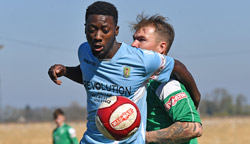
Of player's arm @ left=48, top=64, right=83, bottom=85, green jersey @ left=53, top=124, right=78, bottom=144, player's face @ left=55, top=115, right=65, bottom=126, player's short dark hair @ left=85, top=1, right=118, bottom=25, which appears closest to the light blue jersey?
player's arm @ left=48, top=64, right=83, bottom=85

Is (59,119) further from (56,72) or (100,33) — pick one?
(100,33)

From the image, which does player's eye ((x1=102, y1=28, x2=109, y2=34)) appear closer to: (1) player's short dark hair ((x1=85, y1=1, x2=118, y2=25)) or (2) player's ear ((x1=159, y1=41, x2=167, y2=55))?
(1) player's short dark hair ((x1=85, y1=1, x2=118, y2=25))

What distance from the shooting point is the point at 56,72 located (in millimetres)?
5918

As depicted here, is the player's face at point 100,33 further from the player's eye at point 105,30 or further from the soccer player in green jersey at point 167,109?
the soccer player in green jersey at point 167,109

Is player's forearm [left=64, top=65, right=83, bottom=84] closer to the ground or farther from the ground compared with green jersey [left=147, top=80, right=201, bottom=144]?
farther from the ground

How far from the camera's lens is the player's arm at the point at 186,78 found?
20.1 feet

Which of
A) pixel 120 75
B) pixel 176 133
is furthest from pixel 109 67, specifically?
pixel 176 133

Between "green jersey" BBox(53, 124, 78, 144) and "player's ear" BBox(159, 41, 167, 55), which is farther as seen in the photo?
"green jersey" BBox(53, 124, 78, 144)

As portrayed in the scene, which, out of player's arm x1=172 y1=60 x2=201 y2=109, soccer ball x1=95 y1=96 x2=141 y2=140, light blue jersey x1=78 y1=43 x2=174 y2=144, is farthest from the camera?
player's arm x1=172 y1=60 x2=201 y2=109

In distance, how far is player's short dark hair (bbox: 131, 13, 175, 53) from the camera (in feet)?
22.1

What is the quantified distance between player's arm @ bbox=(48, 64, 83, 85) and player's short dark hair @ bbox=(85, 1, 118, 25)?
2.43 ft

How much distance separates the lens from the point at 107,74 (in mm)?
5648

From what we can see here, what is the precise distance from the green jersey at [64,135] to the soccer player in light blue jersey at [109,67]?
11413mm
